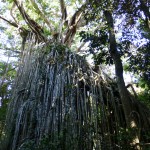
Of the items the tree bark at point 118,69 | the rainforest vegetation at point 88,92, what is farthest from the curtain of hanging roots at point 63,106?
the tree bark at point 118,69

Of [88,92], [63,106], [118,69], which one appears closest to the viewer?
[118,69]

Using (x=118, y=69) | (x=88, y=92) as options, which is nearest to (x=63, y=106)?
(x=88, y=92)

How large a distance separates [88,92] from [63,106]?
0.83 meters

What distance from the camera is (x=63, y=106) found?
4699mm

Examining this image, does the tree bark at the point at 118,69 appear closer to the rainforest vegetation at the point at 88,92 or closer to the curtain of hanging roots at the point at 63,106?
the rainforest vegetation at the point at 88,92

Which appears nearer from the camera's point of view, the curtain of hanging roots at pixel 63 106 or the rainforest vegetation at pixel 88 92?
the rainforest vegetation at pixel 88 92

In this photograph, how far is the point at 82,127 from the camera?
4.29 meters

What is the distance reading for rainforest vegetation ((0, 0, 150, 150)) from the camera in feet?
12.0

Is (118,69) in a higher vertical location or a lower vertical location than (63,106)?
higher

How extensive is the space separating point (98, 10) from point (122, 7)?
0.37 metres

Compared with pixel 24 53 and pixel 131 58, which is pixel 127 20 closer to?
pixel 131 58

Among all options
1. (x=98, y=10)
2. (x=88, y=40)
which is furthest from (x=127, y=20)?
(x=88, y=40)

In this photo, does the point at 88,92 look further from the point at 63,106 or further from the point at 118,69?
the point at 118,69

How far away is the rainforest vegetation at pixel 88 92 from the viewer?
3656 millimetres
